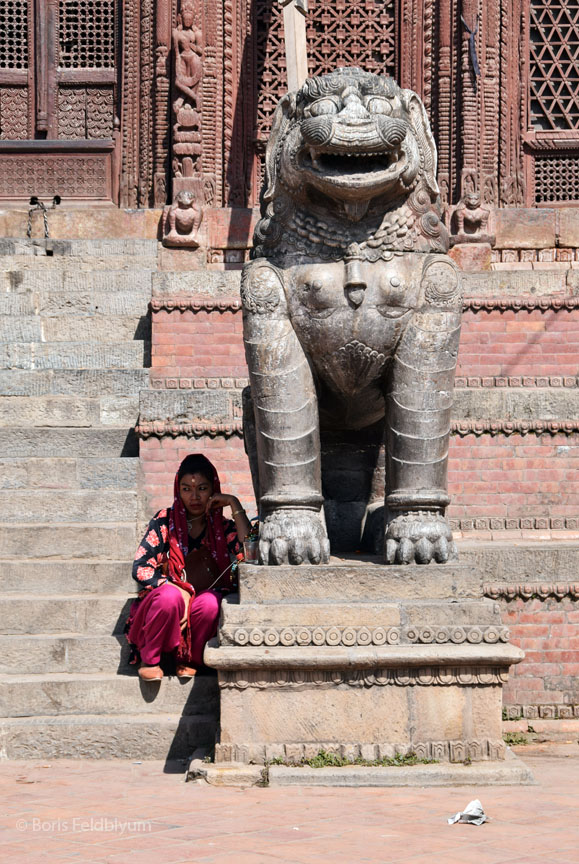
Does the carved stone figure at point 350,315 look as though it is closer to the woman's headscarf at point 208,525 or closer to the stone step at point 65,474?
the woman's headscarf at point 208,525

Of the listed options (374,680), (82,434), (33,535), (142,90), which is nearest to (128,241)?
(142,90)

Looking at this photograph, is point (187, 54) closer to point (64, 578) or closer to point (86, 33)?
point (86, 33)

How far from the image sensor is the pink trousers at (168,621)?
5602 millimetres

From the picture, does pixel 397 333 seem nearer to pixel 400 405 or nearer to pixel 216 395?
pixel 400 405

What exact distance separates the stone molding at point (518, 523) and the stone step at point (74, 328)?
11.0 ft

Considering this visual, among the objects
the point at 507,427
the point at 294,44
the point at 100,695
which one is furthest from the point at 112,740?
the point at 294,44

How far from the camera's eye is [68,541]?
22.7 feet

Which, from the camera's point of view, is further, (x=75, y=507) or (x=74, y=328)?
(x=74, y=328)

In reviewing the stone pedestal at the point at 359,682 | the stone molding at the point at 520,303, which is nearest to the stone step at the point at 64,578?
the stone pedestal at the point at 359,682

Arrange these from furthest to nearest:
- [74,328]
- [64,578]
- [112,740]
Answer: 1. [74,328]
2. [64,578]
3. [112,740]

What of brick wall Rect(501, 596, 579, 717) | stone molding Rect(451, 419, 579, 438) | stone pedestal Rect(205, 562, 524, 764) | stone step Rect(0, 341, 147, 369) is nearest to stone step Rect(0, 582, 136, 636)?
stone pedestal Rect(205, 562, 524, 764)

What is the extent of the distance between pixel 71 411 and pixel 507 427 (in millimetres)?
2978

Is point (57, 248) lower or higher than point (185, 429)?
higher

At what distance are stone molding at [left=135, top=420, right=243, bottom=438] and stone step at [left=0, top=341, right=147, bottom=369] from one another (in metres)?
1.72
